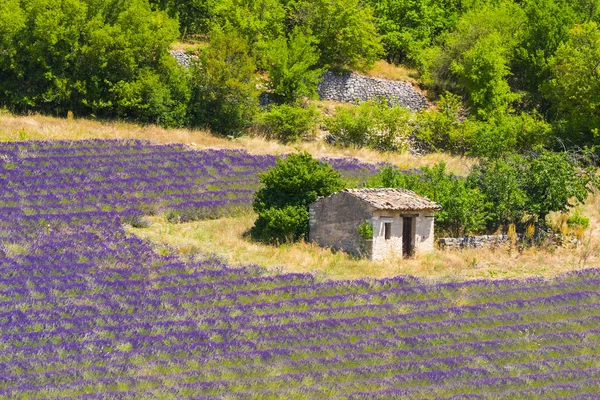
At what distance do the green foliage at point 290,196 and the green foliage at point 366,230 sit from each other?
11.0 feet

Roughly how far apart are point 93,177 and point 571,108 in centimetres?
3196

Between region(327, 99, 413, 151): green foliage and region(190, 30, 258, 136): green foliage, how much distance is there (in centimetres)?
612

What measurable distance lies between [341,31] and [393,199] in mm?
33277

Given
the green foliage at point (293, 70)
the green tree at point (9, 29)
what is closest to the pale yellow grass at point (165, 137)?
the green tree at point (9, 29)

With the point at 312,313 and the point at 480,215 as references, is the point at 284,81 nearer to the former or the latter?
the point at 480,215

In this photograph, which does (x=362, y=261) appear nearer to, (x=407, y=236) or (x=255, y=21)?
(x=407, y=236)

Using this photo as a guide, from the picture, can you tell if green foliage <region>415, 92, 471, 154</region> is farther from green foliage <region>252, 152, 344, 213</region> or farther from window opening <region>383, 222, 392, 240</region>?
window opening <region>383, 222, 392, 240</region>

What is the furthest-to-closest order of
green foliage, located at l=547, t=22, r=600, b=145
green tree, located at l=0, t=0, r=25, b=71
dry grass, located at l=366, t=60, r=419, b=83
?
dry grass, located at l=366, t=60, r=419, b=83, green foliage, located at l=547, t=22, r=600, b=145, green tree, located at l=0, t=0, r=25, b=71

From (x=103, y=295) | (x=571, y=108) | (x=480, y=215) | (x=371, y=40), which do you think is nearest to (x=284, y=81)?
(x=371, y=40)

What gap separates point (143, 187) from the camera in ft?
140

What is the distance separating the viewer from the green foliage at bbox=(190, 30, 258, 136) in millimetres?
55969

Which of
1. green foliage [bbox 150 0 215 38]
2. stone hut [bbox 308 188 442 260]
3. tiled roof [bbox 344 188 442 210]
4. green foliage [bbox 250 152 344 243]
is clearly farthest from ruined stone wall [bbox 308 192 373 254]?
green foliage [bbox 150 0 215 38]

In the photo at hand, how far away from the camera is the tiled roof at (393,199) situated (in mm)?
35312

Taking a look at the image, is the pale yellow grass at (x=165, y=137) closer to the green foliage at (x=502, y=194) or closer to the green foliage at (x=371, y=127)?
the green foliage at (x=371, y=127)
